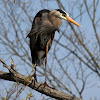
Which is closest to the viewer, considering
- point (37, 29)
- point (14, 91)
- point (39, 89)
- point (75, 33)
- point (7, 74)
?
point (14, 91)

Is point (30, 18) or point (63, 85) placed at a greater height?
point (30, 18)

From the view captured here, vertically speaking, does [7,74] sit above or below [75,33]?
below

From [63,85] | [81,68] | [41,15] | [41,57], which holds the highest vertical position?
[81,68]

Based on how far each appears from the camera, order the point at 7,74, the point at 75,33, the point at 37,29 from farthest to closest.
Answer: the point at 75,33 < the point at 37,29 < the point at 7,74

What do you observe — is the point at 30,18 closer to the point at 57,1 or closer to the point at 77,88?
the point at 57,1

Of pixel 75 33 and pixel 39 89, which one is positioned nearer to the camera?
pixel 39 89

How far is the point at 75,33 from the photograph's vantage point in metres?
10.1

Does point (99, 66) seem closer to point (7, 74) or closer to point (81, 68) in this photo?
point (81, 68)

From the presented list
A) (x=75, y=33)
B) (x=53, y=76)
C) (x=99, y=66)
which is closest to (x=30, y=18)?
(x=75, y=33)

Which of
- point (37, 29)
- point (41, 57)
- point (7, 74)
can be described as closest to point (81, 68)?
point (41, 57)

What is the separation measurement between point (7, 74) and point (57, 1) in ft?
24.8

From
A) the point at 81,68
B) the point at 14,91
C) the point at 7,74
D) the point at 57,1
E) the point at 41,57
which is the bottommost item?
the point at 14,91

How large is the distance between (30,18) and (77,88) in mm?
4273

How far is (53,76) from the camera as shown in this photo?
10.5 meters
